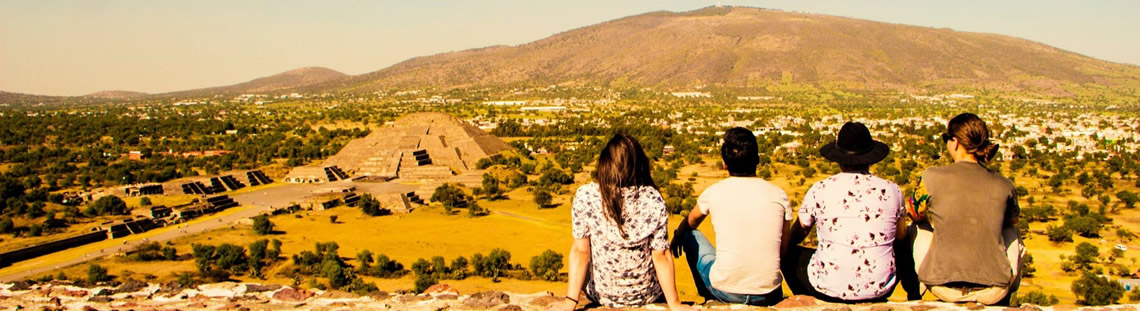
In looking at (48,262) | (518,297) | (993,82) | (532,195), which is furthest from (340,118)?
(993,82)

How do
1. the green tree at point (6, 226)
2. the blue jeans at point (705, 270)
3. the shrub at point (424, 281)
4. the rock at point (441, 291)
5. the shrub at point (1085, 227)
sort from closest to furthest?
the blue jeans at point (705, 270) < the rock at point (441, 291) < the shrub at point (424, 281) < the shrub at point (1085, 227) < the green tree at point (6, 226)

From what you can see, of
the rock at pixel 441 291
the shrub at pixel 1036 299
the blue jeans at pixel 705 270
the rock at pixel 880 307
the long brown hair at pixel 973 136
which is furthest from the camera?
the shrub at pixel 1036 299

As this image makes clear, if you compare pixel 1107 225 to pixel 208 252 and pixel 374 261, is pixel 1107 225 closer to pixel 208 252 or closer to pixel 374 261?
pixel 374 261

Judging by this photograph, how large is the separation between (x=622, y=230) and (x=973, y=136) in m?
3.09

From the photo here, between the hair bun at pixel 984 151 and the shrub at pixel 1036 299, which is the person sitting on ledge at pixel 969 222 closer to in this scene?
the hair bun at pixel 984 151

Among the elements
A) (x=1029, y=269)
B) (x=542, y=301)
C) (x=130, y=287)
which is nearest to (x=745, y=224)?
(x=542, y=301)

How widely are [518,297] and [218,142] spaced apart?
82359 millimetres

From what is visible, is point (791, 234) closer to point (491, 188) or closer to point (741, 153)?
point (741, 153)

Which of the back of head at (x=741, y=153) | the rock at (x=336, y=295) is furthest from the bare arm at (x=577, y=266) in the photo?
the rock at (x=336, y=295)

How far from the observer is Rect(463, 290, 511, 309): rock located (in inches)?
281

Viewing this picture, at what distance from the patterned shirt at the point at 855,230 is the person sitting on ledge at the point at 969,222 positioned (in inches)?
12.1

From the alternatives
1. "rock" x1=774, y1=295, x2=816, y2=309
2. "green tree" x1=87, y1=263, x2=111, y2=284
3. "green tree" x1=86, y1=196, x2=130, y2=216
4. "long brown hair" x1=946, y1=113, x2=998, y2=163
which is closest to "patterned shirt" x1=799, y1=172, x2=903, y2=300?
"rock" x1=774, y1=295, x2=816, y2=309

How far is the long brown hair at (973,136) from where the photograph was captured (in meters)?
5.50

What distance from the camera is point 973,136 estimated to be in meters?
5.53
